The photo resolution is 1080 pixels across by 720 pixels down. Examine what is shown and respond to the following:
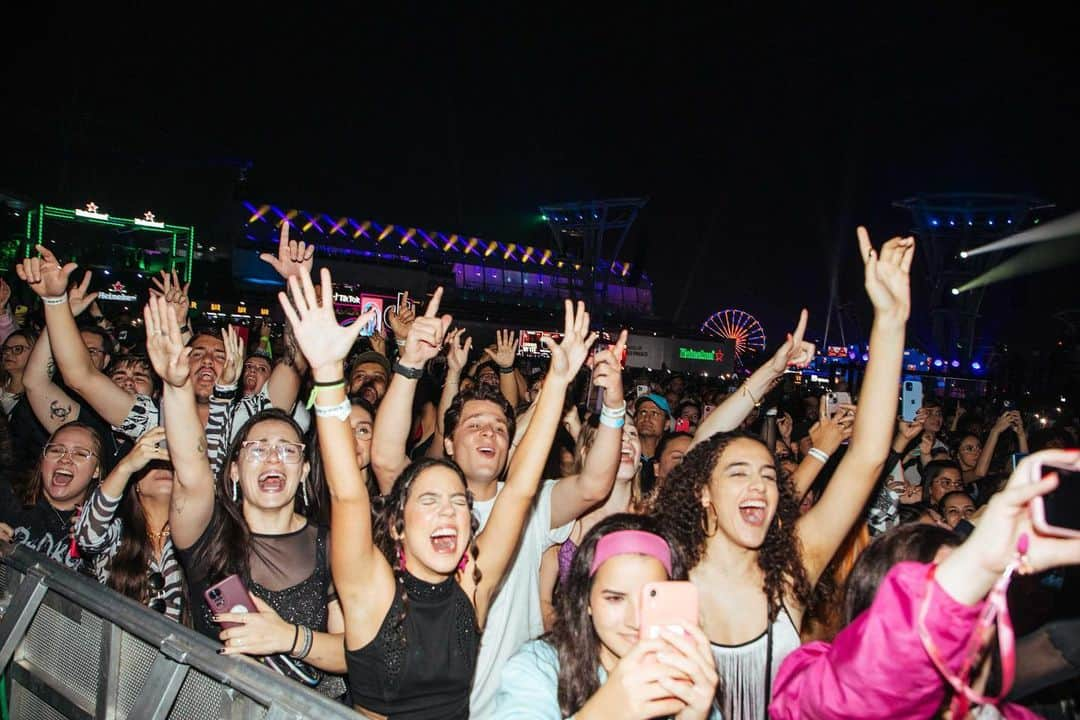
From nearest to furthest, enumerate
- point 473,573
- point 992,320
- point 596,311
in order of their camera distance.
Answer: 1. point 473,573
2. point 992,320
3. point 596,311

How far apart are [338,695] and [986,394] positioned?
23040 mm

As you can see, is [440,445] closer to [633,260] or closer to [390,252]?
[390,252]

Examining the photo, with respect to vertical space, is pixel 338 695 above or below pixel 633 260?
below

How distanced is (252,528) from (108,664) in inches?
25.9

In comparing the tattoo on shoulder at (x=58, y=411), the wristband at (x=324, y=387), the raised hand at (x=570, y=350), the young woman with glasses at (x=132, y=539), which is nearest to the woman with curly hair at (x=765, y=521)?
the raised hand at (x=570, y=350)

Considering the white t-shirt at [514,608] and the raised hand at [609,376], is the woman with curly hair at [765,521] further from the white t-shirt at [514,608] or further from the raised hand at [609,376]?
the white t-shirt at [514,608]

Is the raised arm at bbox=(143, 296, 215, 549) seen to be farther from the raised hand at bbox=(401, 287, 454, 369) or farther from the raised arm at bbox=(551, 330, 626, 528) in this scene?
the raised arm at bbox=(551, 330, 626, 528)

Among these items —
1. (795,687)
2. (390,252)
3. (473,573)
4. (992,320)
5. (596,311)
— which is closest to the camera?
(795,687)

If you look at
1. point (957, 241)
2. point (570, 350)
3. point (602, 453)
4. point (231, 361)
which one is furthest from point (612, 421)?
point (957, 241)

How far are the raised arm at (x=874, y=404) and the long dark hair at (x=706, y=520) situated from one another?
0.36 ft

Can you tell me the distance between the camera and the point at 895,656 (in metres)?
1.19

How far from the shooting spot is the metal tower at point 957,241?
43188mm

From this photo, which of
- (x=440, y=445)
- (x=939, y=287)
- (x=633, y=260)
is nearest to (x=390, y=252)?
(x=633, y=260)

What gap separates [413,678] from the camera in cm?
218
